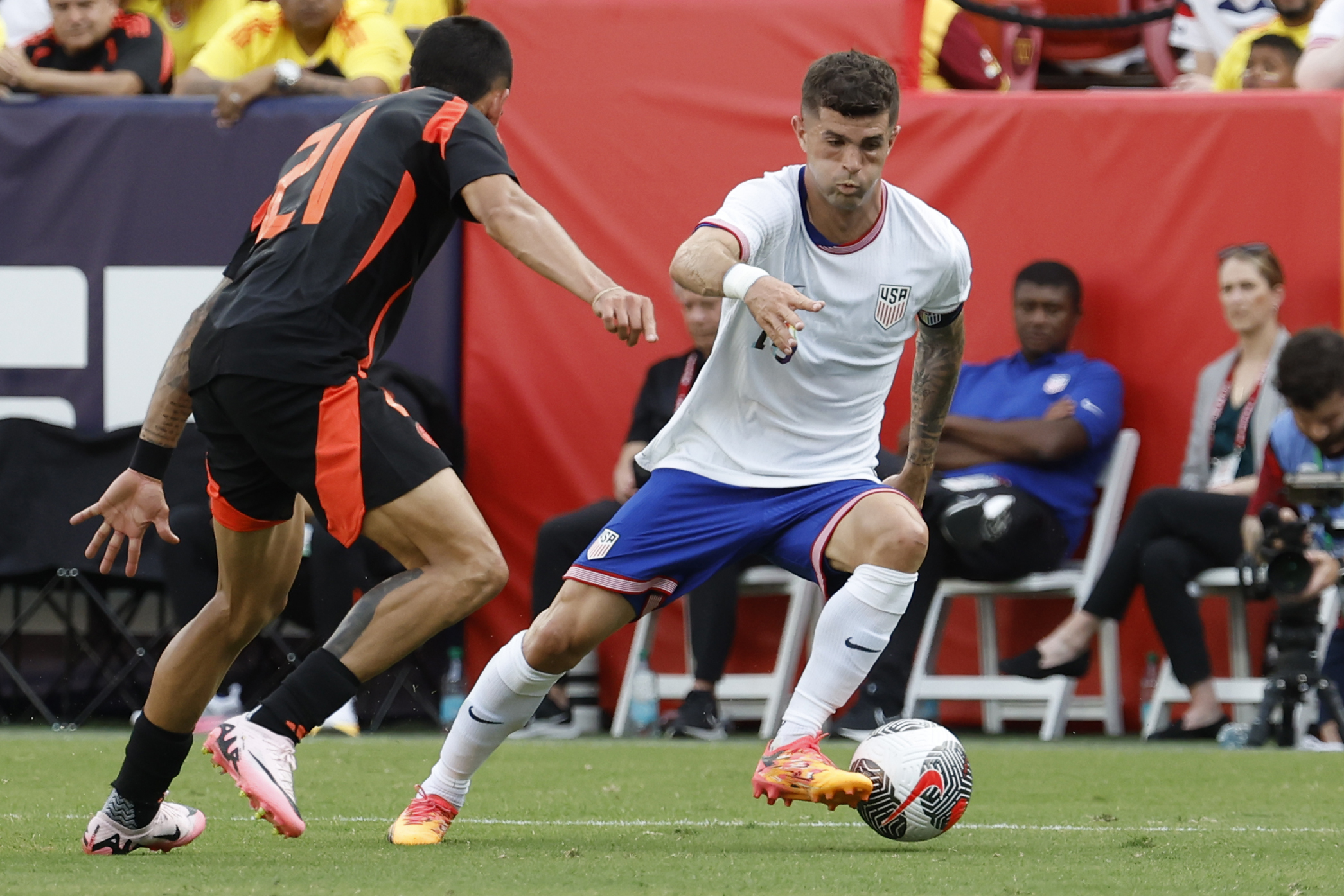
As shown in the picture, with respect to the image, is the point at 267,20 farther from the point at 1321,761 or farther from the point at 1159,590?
the point at 1321,761

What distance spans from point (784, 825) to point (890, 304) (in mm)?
1527

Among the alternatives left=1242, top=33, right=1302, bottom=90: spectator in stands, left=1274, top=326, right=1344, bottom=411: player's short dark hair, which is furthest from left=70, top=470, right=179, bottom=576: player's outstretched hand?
left=1242, top=33, right=1302, bottom=90: spectator in stands

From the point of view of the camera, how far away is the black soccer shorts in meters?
4.45

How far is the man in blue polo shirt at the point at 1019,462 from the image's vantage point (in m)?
8.52

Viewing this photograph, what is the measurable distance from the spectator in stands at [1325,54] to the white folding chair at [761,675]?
3474 mm

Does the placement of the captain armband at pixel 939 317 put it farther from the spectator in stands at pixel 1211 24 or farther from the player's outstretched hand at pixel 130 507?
the spectator in stands at pixel 1211 24

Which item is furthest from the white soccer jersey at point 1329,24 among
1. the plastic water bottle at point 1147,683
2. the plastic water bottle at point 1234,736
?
the plastic water bottle at point 1234,736

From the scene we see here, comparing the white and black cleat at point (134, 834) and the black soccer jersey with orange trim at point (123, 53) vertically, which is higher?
the black soccer jersey with orange trim at point (123, 53)

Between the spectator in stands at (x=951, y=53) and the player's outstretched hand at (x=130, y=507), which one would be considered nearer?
the player's outstretched hand at (x=130, y=507)

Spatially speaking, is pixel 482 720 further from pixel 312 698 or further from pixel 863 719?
pixel 863 719

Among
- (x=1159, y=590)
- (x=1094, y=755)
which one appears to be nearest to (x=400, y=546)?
(x=1094, y=755)

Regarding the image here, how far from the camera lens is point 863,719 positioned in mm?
8352

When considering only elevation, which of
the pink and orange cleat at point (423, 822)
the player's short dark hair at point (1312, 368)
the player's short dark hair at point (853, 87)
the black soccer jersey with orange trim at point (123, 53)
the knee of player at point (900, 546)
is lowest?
the pink and orange cleat at point (423, 822)

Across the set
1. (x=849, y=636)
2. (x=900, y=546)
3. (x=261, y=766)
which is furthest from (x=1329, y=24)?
(x=261, y=766)
